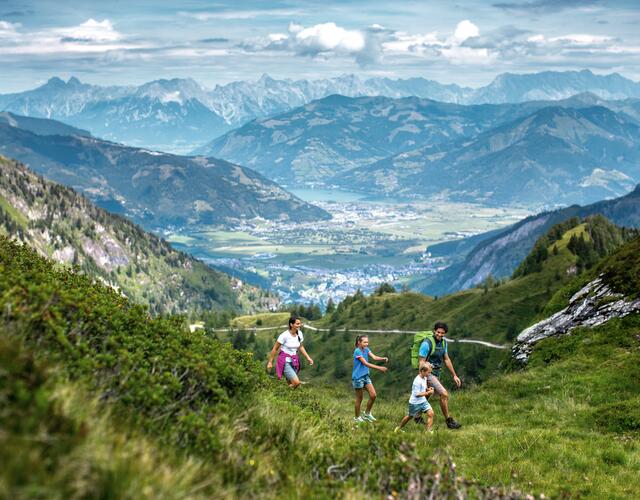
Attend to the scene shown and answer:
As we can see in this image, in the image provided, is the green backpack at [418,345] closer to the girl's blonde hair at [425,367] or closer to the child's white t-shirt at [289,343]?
the girl's blonde hair at [425,367]

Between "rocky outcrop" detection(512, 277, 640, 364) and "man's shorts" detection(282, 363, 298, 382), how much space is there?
18989 millimetres

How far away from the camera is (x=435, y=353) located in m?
22.5

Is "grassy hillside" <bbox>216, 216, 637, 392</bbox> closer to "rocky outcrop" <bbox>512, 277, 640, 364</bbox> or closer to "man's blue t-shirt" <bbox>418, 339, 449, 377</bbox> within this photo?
"rocky outcrop" <bbox>512, 277, 640, 364</bbox>

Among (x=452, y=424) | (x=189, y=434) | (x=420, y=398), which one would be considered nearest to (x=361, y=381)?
(x=420, y=398)

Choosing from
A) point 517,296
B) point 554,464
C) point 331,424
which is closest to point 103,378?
point 331,424

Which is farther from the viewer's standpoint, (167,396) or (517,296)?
(517,296)

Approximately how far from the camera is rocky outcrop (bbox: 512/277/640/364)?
3281 cm

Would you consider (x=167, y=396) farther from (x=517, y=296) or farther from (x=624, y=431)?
(x=517, y=296)

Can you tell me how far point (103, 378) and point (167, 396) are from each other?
1.16m

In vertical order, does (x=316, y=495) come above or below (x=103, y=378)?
below

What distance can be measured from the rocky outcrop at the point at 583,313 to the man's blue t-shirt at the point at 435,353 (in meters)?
14.8

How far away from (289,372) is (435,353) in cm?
591

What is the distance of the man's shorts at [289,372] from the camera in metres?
23.0

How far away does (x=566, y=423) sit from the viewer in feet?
69.6
